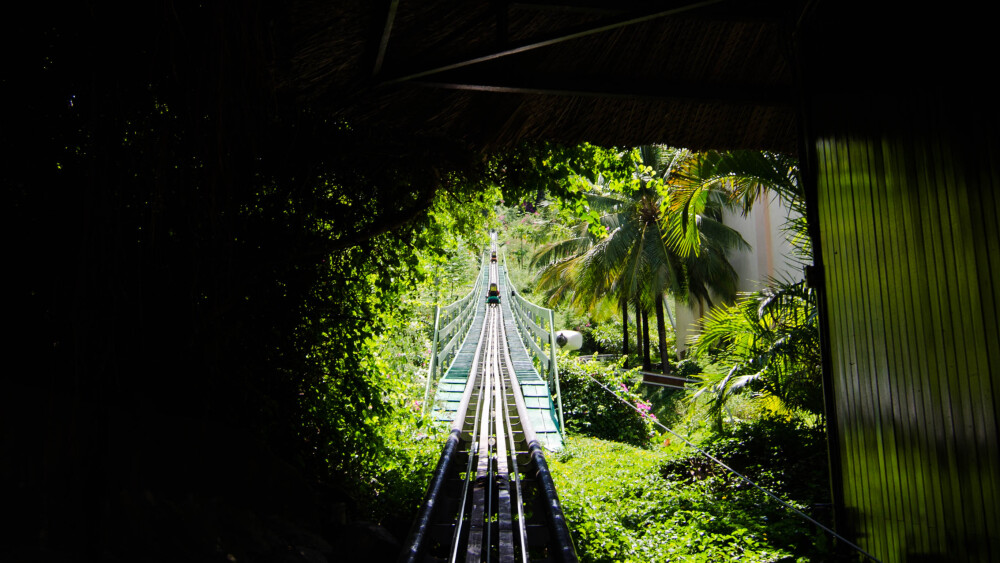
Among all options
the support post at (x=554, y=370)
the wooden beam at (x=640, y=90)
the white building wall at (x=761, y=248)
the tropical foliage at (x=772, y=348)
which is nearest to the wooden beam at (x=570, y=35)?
the wooden beam at (x=640, y=90)

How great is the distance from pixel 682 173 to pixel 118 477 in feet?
20.3

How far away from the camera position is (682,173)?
7.11 meters

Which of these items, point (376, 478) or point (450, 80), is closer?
point (450, 80)

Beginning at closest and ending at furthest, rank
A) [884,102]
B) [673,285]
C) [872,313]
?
[884,102], [872,313], [673,285]

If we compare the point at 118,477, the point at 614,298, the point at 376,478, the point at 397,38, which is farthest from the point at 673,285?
the point at 118,477

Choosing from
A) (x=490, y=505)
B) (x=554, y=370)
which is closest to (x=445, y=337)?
(x=554, y=370)

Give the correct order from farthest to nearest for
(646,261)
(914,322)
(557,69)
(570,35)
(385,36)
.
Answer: (646,261) → (557,69) → (570,35) → (385,36) → (914,322)

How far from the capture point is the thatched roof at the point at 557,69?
12.0 ft

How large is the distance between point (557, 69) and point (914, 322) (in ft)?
8.98

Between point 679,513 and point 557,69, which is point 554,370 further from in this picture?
point 557,69

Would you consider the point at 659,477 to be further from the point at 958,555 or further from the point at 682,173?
the point at 958,555

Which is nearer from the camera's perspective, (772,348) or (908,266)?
(908,266)

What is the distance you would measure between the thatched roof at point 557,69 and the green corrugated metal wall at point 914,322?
80cm

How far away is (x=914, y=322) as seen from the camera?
3057mm
